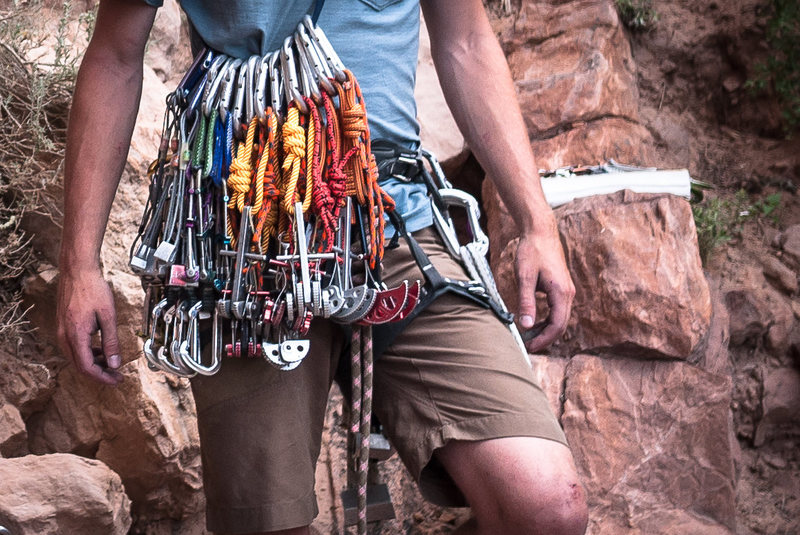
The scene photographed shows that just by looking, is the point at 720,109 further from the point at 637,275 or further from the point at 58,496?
the point at 58,496

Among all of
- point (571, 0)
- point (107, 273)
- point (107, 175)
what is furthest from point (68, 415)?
point (571, 0)

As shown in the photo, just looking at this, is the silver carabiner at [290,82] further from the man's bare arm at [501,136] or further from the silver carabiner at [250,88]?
the man's bare arm at [501,136]

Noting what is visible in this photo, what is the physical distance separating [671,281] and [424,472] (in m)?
2.02

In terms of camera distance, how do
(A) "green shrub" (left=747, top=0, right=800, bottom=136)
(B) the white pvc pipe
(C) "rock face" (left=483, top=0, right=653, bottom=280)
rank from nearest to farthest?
(B) the white pvc pipe, (C) "rock face" (left=483, top=0, right=653, bottom=280), (A) "green shrub" (left=747, top=0, right=800, bottom=136)

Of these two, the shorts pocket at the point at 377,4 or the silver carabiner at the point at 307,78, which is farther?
the shorts pocket at the point at 377,4

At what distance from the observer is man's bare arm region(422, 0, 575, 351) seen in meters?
1.90

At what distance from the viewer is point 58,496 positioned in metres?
2.26

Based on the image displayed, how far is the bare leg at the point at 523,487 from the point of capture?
156 centimetres

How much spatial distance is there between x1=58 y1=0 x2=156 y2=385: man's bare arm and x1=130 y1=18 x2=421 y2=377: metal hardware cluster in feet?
0.30

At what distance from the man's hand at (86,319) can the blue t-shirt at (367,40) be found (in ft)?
1.73

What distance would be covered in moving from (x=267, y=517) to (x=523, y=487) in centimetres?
48

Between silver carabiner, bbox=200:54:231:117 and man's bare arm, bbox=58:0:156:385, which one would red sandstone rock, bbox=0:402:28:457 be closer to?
man's bare arm, bbox=58:0:156:385

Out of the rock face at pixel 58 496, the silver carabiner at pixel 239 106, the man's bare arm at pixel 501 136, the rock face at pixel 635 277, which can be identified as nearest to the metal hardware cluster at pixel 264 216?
the silver carabiner at pixel 239 106

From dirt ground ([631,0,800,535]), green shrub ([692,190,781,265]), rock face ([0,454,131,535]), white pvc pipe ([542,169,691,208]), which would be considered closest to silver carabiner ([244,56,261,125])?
rock face ([0,454,131,535])
